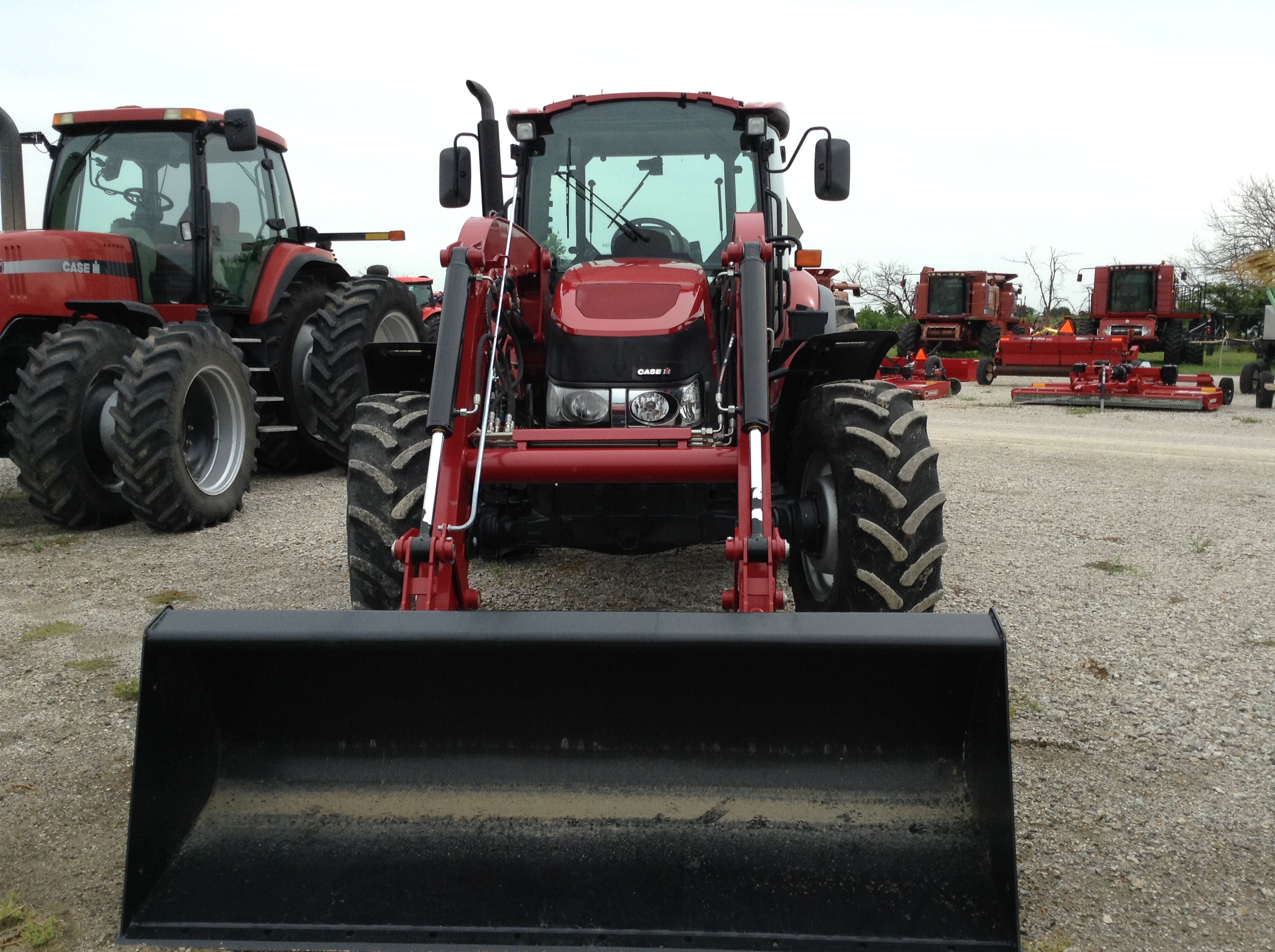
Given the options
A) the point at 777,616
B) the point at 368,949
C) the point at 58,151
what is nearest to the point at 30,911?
the point at 368,949

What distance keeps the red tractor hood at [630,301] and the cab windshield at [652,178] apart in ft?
1.84

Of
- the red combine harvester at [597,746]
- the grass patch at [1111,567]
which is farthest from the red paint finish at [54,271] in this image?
the grass patch at [1111,567]

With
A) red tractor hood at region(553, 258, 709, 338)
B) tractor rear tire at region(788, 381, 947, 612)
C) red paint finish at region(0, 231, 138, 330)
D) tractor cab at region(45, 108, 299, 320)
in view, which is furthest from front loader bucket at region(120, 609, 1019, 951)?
tractor cab at region(45, 108, 299, 320)

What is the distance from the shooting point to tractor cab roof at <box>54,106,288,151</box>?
23.9 ft

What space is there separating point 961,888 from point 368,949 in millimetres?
1237

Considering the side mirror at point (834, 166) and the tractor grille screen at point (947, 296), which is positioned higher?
the tractor grille screen at point (947, 296)

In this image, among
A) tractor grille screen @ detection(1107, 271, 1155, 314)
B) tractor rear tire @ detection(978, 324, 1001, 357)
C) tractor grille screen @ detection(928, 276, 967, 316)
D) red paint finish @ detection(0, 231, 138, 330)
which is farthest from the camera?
tractor grille screen @ detection(928, 276, 967, 316)

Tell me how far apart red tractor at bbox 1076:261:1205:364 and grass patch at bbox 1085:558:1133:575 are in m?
20.5

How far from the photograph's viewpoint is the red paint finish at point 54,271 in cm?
662

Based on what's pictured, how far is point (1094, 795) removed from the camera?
9.52ft

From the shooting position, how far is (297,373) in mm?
8109

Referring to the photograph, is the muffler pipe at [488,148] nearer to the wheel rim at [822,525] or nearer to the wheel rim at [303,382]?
the wheel rim at [822,525]

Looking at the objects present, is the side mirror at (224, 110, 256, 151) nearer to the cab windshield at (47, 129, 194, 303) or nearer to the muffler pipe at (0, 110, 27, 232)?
the cab windshield at (47, 129, 194, 303)

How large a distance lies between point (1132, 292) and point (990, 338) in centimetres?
384
